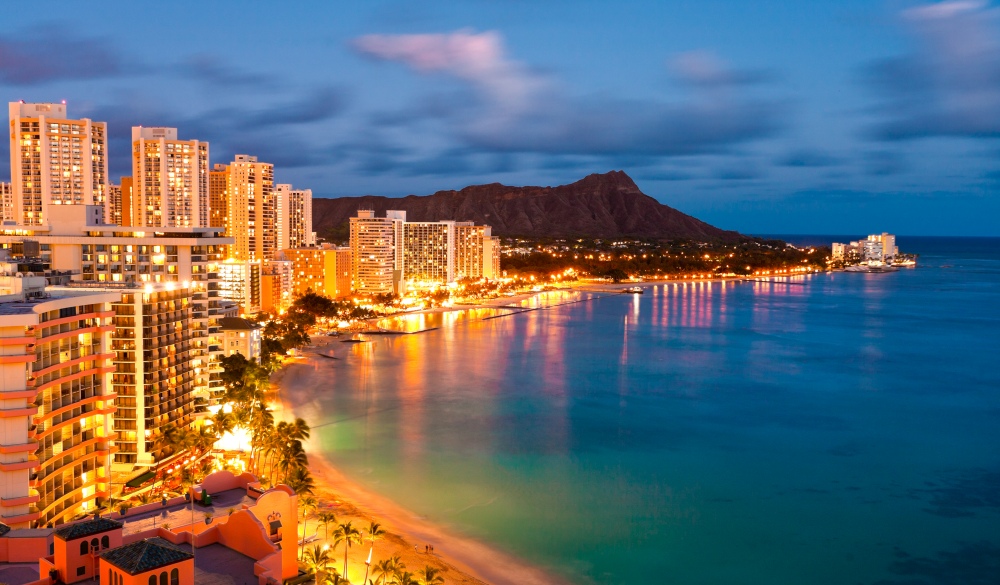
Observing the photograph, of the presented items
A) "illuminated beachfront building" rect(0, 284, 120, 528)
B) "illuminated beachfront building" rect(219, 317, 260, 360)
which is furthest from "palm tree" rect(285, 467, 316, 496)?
"illuminated beachfront building" rect(219, 317, 260, 360)

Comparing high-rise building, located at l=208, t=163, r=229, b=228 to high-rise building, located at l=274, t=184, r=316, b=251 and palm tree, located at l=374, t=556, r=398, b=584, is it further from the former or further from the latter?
palm tree, located at l=374, t=556, r=398, b=584

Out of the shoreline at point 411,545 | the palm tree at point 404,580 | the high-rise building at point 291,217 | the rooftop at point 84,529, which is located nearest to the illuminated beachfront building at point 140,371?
the shoreline at point 411,545

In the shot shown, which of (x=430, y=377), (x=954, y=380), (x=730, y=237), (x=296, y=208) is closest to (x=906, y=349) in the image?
(x=954, y=380)

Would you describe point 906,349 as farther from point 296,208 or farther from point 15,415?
point 296,208

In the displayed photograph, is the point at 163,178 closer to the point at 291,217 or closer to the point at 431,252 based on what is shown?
the point at 291,217

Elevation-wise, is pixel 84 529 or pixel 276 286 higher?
pixel 276 286

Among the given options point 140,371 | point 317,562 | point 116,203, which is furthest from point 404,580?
point 116,203

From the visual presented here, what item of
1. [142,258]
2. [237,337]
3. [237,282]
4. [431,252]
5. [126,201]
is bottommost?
[237,337]
